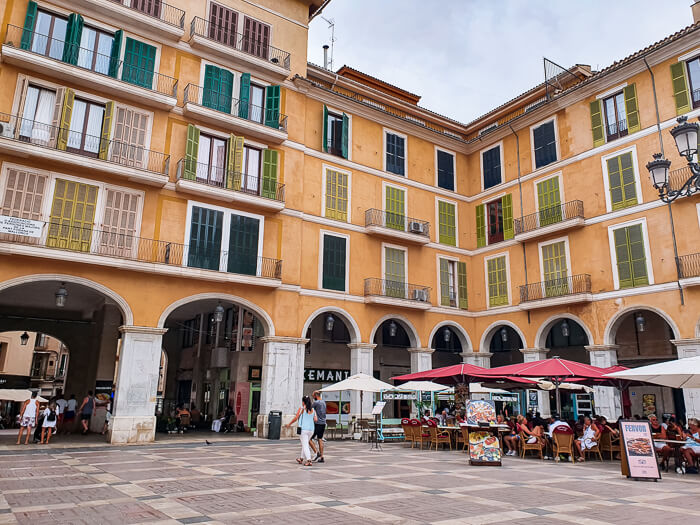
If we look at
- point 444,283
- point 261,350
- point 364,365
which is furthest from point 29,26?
point 444,283

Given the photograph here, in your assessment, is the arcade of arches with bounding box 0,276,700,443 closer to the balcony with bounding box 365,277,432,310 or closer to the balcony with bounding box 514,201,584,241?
the balcony with bounding box 365,277,432,310

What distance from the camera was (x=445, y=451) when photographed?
54.5 feet

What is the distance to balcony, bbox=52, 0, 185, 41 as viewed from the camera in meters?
18.2

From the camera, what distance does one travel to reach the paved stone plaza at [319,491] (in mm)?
6637

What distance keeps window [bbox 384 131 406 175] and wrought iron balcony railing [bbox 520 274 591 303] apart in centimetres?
796

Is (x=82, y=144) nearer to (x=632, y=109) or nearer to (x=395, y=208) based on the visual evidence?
(x=395, y=208)

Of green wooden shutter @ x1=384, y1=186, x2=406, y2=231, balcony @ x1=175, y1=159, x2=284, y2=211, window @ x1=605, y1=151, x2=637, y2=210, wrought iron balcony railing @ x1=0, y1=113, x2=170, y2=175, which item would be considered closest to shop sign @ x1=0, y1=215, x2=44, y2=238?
wrought iron balcony railing @ x1=0, y1=113, x2=170, y2=175

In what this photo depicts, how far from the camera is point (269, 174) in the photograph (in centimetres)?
2106

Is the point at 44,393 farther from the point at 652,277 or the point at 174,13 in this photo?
the point at 652,277

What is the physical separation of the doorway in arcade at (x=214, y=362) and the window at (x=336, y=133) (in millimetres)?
8009

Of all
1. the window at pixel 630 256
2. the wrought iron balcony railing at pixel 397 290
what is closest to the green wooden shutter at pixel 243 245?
the wrought iron balcony railing at pixel 397 290

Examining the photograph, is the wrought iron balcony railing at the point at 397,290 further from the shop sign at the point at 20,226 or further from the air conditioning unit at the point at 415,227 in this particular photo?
the shop sign at the point at 20,226

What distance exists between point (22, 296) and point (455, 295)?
1883cm

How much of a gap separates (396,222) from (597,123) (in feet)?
30.7
